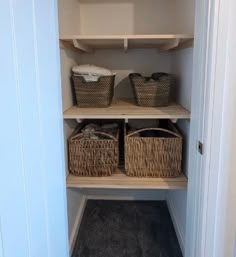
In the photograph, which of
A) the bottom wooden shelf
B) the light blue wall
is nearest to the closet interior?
the bottom wooden shelf

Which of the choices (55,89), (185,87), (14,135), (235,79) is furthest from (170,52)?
(14,135)

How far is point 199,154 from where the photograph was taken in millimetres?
1305

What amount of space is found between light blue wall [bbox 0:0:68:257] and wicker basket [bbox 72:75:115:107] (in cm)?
63

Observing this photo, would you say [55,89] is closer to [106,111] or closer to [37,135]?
[37,135]

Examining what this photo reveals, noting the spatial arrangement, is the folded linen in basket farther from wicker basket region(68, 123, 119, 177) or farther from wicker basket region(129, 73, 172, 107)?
wicker basket region(68, 123, 119, 177)

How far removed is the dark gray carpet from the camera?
195 centimetres

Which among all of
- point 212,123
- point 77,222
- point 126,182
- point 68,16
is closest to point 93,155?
point 126,182

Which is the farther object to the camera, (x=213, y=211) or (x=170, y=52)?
(x=170, y=52)

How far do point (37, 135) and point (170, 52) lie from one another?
5.23 ft

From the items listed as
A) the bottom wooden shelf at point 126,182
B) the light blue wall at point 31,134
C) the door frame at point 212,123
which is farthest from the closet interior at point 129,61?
the light blue wall at point 31,134

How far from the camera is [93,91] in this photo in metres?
1.87

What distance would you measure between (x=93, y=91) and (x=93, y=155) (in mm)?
420

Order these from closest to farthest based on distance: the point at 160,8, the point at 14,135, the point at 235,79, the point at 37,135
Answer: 1. the point at 14,135
2. the point at 37,135
3. the point at 235,79
4. the point at 160,8

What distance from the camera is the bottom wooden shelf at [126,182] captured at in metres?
1.72
